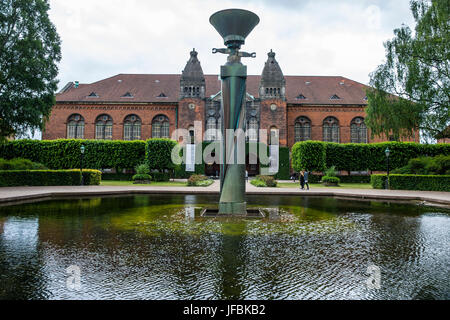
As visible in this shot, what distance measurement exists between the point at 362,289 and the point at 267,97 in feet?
119

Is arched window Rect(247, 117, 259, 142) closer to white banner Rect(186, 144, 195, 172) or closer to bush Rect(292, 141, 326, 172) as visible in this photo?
white banner Rect(186, 144, 195, 172)

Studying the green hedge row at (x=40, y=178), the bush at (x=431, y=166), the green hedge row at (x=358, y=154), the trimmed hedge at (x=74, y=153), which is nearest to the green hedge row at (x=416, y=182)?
the bush at (x=431, y=166)

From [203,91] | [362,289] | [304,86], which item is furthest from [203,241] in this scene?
[304,86]

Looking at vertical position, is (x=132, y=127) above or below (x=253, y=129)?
above

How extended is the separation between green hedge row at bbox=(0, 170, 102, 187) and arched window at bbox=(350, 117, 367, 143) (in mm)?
34144

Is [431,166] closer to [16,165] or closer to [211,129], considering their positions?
[211,129]

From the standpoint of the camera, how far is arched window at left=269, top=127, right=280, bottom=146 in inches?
1473

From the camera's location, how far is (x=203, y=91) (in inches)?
1492

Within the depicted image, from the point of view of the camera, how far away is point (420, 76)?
69.2 feet

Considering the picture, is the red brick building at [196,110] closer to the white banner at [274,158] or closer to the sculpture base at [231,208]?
the white banner at [274,158]

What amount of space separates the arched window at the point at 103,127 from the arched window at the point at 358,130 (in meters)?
33.9

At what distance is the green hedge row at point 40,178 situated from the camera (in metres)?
19.8

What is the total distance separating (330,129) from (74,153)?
32.6 m

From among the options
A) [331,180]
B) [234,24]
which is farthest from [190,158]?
[234,24]
